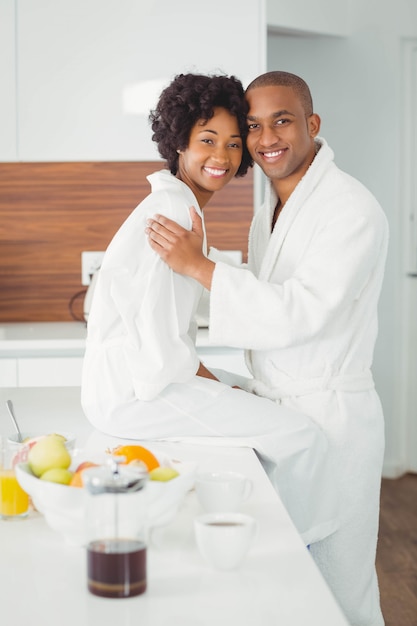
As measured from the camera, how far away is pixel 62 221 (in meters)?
3.73

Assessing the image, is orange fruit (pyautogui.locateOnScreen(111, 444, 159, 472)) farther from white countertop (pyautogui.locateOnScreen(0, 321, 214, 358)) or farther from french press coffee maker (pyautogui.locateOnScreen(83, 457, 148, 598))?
white countertop (pyautogui.locateOnScreen(0, 321, 214, 358))

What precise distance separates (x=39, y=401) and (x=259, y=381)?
60cm

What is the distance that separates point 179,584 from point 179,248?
807 millimetres

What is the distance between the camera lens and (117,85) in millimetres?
3410

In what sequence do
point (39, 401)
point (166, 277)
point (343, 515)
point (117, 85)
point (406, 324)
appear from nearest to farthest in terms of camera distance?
point (166, 277), point (343, 515), point (39, 401), point (117, 85), point (406, 324)

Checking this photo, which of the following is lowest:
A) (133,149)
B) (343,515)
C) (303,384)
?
(343,515)

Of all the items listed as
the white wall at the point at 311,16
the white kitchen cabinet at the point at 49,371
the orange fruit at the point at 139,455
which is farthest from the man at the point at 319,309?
the white wall at the point at 311,16

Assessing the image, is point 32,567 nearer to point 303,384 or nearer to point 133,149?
point 303,384

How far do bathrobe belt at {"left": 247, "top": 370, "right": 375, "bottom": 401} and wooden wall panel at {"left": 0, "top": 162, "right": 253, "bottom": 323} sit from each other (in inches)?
74.7

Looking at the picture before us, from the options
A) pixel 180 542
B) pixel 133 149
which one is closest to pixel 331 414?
pixel 180 542

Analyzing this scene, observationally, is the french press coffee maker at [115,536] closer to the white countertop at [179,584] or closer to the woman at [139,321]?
the white countertop at [179,584]

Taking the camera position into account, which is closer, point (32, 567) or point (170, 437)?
point (32, 567)

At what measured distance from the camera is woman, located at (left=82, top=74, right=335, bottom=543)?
168 centimetres

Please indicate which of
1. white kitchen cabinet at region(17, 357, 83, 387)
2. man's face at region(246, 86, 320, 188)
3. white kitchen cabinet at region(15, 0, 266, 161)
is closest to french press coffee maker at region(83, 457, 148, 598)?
man's face at region(246, 86, 320, 188)
